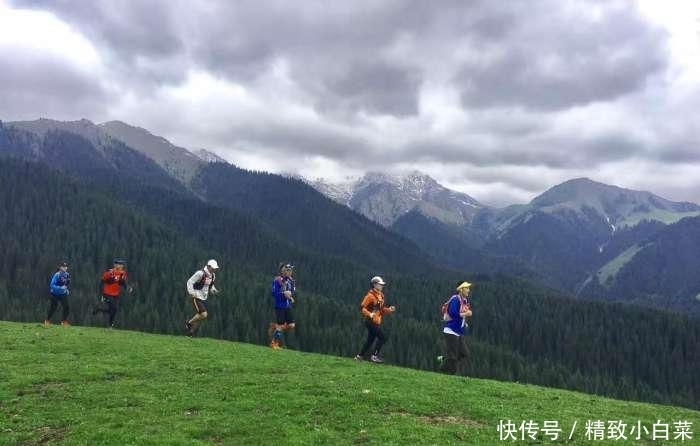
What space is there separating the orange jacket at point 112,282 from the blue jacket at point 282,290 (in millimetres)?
12851

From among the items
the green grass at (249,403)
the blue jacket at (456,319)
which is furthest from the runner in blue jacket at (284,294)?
the blue jacket at (456,319)

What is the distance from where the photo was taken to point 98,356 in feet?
86.9

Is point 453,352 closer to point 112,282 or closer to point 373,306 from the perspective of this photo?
point 373,306

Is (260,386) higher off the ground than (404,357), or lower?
higher

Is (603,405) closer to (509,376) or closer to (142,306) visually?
(509,376)

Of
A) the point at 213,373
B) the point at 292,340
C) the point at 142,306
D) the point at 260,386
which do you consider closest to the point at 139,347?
the point at 213,373

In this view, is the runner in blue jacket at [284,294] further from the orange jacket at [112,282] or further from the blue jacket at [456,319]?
the orange jacket at [112,282]

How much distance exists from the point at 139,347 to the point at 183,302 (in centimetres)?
13658

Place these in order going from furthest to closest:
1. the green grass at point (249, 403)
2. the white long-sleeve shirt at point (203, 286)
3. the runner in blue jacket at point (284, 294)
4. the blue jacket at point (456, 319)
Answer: the white long-sleeve shirt at point (203, 286)
the runner in blue jacket at point (284, 294)
the blue jacket at point (456, 319)
the green grass at point (249, 403)

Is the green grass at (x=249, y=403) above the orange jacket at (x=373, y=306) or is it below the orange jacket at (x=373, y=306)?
below

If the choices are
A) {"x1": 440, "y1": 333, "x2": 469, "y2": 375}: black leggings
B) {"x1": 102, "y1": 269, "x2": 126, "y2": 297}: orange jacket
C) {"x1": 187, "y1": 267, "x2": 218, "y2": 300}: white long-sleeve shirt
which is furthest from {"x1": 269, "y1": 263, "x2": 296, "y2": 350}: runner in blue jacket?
{"x1": 102, "y1": 269, "x2": 126, "y2": 297}: orange jacket

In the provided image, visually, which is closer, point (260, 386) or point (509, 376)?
point (260, 386)

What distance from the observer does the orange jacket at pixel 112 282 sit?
121 feet

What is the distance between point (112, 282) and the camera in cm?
3703
